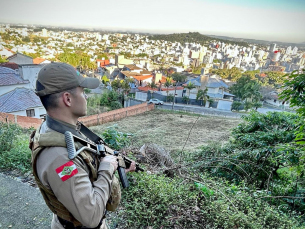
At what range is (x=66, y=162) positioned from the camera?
81cm

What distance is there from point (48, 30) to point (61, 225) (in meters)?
66.9

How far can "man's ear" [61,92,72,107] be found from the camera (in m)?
0.92

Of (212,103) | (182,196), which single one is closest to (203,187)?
(182,196)

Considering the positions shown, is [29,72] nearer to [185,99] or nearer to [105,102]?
[105,102]

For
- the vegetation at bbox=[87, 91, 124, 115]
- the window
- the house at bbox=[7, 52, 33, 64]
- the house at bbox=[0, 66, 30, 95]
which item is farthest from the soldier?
the house at bbox=[7, 52, 33, 64]

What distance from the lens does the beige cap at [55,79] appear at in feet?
2.89

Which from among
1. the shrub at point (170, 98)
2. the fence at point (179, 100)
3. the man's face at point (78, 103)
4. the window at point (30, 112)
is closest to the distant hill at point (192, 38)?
the fence at point (179, 100)

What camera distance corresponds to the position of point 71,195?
0.80 meters

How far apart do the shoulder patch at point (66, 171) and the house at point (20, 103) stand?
11.4 meters

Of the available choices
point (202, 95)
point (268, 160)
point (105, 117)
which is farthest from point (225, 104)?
point (268, 160)

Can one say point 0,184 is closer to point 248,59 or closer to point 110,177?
point 110,177

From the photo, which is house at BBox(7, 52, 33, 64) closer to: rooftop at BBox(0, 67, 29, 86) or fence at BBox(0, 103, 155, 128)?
rooftop at BBox(0, 67, 29, 86)

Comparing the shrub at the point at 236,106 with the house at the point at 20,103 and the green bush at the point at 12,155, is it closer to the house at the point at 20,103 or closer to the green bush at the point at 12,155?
the house at the point at 20,103

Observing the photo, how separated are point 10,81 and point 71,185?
13428 mm
